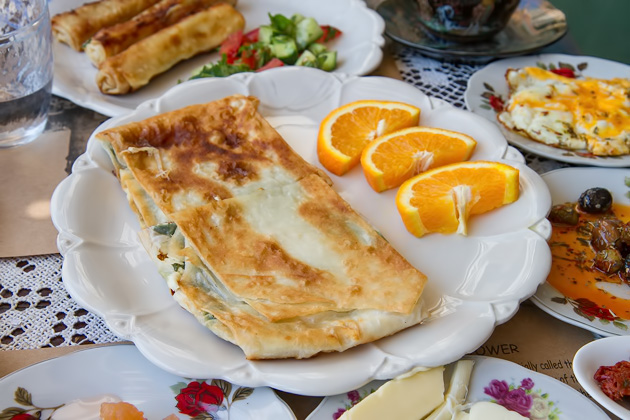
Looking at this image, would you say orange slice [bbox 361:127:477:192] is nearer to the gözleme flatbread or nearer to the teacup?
the gözleme flatbread

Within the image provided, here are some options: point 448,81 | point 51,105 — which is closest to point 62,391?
point 51,105

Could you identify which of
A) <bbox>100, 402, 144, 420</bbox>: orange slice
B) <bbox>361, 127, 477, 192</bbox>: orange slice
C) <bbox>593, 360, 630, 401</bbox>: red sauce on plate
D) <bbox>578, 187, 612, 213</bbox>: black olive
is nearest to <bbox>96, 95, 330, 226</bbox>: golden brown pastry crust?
<bbox>361, 127, 477, 192</bbox>: orange slice

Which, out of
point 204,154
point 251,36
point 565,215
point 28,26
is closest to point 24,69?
point 28,26

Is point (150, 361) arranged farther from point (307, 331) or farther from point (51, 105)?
point (51, 105)

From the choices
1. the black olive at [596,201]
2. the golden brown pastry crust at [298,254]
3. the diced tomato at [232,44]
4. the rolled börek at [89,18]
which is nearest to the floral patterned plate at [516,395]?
the golden brown pastry crust at [298,254]

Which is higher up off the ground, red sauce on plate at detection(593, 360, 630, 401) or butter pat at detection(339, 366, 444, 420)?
red sauce on plate at detection(593, 360, 630, 401)

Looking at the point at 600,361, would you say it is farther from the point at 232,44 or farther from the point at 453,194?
the point at 232,44
